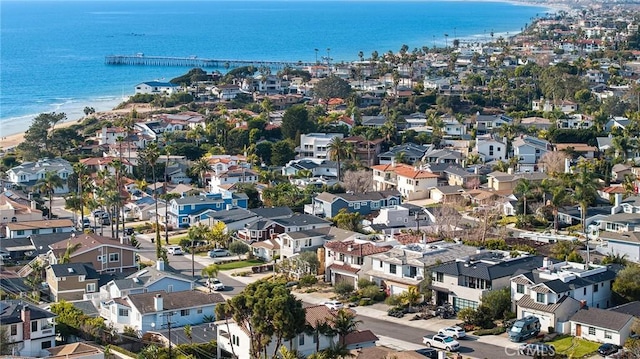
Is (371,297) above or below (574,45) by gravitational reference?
below

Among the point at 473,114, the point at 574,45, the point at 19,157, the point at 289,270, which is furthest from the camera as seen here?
the point at 574,45

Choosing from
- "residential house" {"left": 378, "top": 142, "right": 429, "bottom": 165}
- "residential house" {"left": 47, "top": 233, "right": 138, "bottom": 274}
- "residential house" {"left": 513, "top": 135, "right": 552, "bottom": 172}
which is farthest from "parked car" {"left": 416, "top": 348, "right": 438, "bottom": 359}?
"residential house" {"left": 513, "top": 135, "right": 552, "bottom": 172}

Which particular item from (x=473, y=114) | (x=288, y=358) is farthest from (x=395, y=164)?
(x=288, y=358)

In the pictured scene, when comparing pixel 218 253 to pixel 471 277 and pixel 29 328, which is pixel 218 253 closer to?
pixel 471 277

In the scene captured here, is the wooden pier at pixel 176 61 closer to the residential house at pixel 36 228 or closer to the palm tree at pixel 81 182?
the palm tree at pixel 81 182

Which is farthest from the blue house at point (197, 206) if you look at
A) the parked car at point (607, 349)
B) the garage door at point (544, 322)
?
the parked car at point (607, 349)

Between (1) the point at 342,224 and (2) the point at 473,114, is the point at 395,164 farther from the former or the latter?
(2) the point at 473,114

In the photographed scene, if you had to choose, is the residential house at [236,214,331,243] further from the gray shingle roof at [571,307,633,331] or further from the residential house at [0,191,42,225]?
the gray shingle roof at [571,307,633,331]

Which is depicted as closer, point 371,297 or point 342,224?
point 371,297
